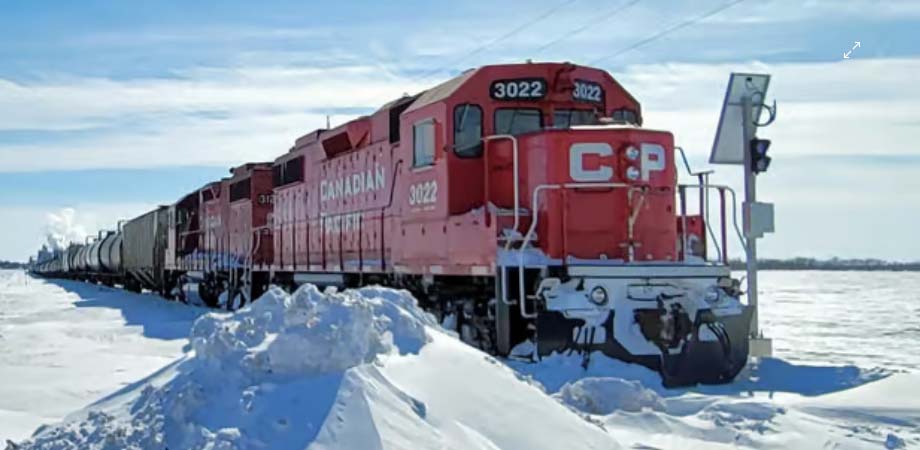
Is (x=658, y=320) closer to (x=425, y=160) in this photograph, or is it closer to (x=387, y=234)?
(x=425, y=160)

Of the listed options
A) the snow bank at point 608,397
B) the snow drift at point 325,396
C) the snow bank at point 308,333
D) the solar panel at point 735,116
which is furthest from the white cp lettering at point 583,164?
the snow drift at point 325,396

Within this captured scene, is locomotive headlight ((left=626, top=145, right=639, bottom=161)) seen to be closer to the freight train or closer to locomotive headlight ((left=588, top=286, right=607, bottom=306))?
the freight train

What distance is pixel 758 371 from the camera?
927cm

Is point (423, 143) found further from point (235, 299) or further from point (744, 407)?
point (235, 299)

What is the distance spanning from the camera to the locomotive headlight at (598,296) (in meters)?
8.45

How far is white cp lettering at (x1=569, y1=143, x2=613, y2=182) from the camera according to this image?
363 inches

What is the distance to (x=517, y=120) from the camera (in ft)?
33.6

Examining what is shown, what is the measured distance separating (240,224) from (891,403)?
1683cm

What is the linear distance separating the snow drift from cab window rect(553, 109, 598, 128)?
4.93 m

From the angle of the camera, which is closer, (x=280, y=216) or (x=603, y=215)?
(x=603, y=215)

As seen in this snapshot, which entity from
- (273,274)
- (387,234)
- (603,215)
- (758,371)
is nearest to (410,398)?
(603,215)

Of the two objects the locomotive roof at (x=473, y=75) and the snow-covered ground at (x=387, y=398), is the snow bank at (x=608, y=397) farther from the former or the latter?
the locomotive roof at (x=473, y=75)

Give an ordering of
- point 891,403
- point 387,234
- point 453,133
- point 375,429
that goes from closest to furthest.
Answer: point 375,429, point 891,403, point 453,133, point 387,234

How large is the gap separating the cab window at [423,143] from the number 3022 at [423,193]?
0.77ft
